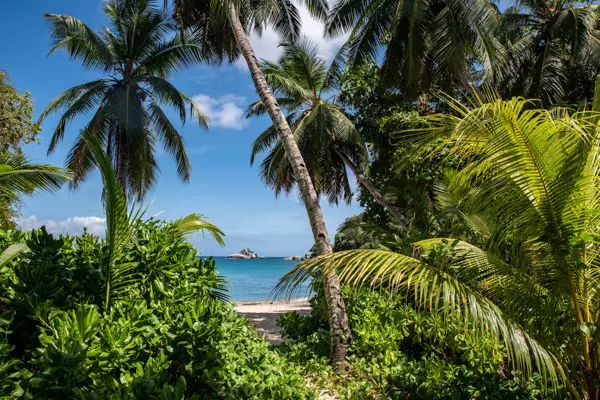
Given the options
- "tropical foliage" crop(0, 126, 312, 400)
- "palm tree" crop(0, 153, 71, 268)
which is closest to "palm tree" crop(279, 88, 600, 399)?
"tropical foliage" crop(0, 126, 312, 400)

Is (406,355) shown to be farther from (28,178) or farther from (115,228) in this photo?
(28,178)

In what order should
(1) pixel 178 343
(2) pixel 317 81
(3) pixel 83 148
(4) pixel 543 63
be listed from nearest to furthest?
(1) pixel 178 343 < (4) pixel 543 63 < (3) pixel 83 148 < (2) pixel 317 81

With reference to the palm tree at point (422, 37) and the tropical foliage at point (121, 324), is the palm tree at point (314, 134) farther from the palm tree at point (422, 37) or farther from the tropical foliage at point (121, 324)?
the tropical foliage at point (121, 324)

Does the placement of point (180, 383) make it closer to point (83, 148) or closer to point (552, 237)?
point (552, 237)

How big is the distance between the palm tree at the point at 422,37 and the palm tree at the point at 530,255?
8.04 metres

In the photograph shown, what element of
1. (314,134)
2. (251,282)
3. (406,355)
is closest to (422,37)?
(314,134)

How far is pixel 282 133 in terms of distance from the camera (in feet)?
21.5

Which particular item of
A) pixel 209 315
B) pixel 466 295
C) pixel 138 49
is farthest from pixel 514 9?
pixel 209 315

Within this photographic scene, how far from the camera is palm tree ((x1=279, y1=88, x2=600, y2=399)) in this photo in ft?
9.99

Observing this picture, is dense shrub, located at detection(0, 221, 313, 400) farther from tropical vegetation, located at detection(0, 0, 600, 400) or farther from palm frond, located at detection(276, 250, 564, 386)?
palm frond, located at detection(276, 250, 564, 386)

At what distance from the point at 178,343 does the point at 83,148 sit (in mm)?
13126

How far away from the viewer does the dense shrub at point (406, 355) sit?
4.38m

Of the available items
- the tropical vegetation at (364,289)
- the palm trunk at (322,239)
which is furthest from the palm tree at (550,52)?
the palm trunk at (322,239)

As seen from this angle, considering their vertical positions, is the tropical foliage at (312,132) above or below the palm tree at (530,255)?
above
